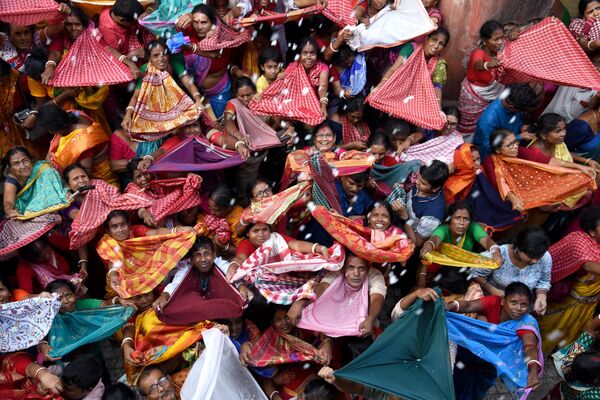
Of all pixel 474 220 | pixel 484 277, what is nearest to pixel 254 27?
pixel 474 220

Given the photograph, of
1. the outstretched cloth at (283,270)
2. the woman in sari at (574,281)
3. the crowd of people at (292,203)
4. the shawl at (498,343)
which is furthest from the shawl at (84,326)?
the woman in sari at (574,281)

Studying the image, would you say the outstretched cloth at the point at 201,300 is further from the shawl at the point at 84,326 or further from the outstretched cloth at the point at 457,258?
the outstretched cloth at the point at 457,258

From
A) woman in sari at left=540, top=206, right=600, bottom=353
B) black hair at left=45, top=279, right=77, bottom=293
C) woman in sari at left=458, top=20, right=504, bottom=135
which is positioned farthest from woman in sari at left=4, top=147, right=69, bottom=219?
woman in sari at left=540, top=206, right=600, bottom=353

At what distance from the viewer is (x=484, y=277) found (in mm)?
5309

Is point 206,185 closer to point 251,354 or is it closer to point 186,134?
point 186,134

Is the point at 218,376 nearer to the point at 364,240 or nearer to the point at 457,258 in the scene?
the point at 364,240

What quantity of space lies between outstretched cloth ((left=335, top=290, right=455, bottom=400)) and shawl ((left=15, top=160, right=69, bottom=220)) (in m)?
2.56

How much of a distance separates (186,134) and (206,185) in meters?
0.48

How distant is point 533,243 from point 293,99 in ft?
7.99

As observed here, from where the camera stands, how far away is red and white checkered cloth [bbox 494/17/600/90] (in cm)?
604

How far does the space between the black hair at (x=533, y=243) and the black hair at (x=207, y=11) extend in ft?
10.8

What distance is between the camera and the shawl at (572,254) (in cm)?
527

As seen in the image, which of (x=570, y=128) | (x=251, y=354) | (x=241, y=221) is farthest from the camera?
(x=570, y=128)

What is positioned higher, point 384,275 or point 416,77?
point 416,77
